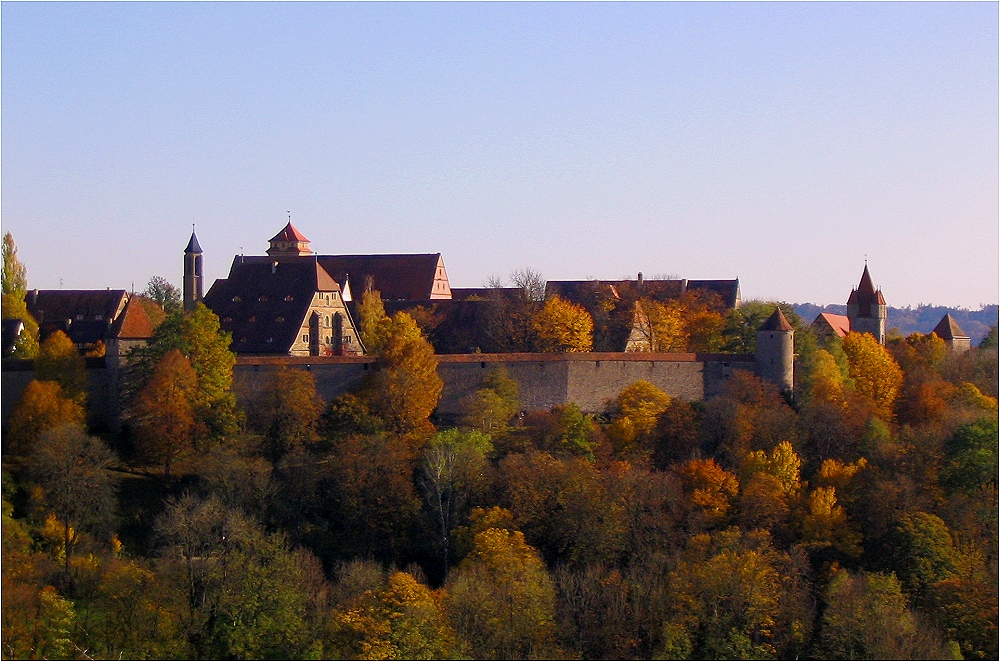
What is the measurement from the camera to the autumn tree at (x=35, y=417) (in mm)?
44625

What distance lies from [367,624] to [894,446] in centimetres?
1676

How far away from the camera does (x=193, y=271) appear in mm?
63469

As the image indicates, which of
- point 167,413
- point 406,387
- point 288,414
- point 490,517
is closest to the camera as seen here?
point 490,517

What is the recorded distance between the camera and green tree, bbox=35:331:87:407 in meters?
46.5

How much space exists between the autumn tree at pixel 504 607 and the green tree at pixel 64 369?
42.7ft

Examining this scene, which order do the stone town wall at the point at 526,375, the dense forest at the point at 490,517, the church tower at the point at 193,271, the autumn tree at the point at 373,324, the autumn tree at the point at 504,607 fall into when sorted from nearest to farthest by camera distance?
the autumn tree at the point at 504,607
the dense forest at the point at 490,517
the stone town wall at the point at 526,375
the autumn tree at the point at 373,324
the church tower at the point at 193,271

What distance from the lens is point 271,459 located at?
45562 millimetres

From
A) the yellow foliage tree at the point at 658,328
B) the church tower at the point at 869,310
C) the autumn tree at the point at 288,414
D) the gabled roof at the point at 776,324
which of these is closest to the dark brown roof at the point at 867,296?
the church tower at the point at 869,310

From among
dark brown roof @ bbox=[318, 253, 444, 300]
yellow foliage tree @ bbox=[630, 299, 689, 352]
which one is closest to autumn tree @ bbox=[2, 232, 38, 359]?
dark brown roof @ bbox=[318, 253, 444, 300]

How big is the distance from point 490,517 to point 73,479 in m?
10.1

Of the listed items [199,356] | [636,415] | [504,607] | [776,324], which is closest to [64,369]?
[199,356]

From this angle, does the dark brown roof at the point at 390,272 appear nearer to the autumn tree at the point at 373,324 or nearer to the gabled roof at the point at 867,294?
the autumn tree at the point at 373,324

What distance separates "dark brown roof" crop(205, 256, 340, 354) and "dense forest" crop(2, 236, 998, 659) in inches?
93.7

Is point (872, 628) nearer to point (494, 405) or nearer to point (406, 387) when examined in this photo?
point (494, 405)
